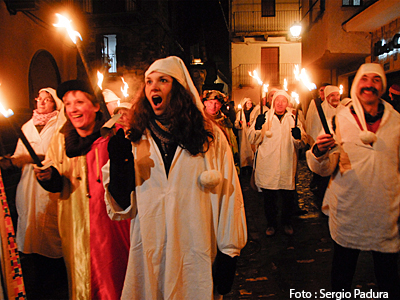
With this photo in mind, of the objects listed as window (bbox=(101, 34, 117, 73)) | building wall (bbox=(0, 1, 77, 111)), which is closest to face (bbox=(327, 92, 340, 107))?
building wall (bbox=(0, 1, 77, 111))

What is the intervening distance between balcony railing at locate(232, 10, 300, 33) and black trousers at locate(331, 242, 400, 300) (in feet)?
76.2

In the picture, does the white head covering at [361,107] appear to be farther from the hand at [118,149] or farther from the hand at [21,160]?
the hand at [21,160]

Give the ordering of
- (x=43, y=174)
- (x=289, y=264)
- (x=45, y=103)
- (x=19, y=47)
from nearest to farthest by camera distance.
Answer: (x=43, y=174)
(x=289, y=264)
(x=45, y=103)
(x=19, y=47)

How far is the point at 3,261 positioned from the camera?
1922 millimetres

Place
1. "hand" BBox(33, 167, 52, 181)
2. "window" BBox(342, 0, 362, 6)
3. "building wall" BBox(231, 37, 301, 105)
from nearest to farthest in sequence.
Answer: "hand" BBox(33, 167, 52, 181) → "window" BBox(342, 0, 362, 6) → "building wall" BBox(231, 37, 301, 105)

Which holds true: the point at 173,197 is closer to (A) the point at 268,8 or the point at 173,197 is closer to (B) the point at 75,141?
(B) the point at 75,141

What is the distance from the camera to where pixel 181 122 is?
207 cm

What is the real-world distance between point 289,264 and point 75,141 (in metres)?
3.22

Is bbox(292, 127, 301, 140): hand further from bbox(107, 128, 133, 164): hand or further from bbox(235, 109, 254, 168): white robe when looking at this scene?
bbox(235, 109, 254, 168): white robe

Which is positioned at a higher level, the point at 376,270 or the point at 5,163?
the point at 5,163

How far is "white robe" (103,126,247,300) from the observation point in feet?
6.36

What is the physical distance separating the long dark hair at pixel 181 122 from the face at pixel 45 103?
259 centimetres

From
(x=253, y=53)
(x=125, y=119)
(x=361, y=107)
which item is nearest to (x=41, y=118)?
(x=125, y=119)

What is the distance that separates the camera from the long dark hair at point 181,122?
2.02 metres
